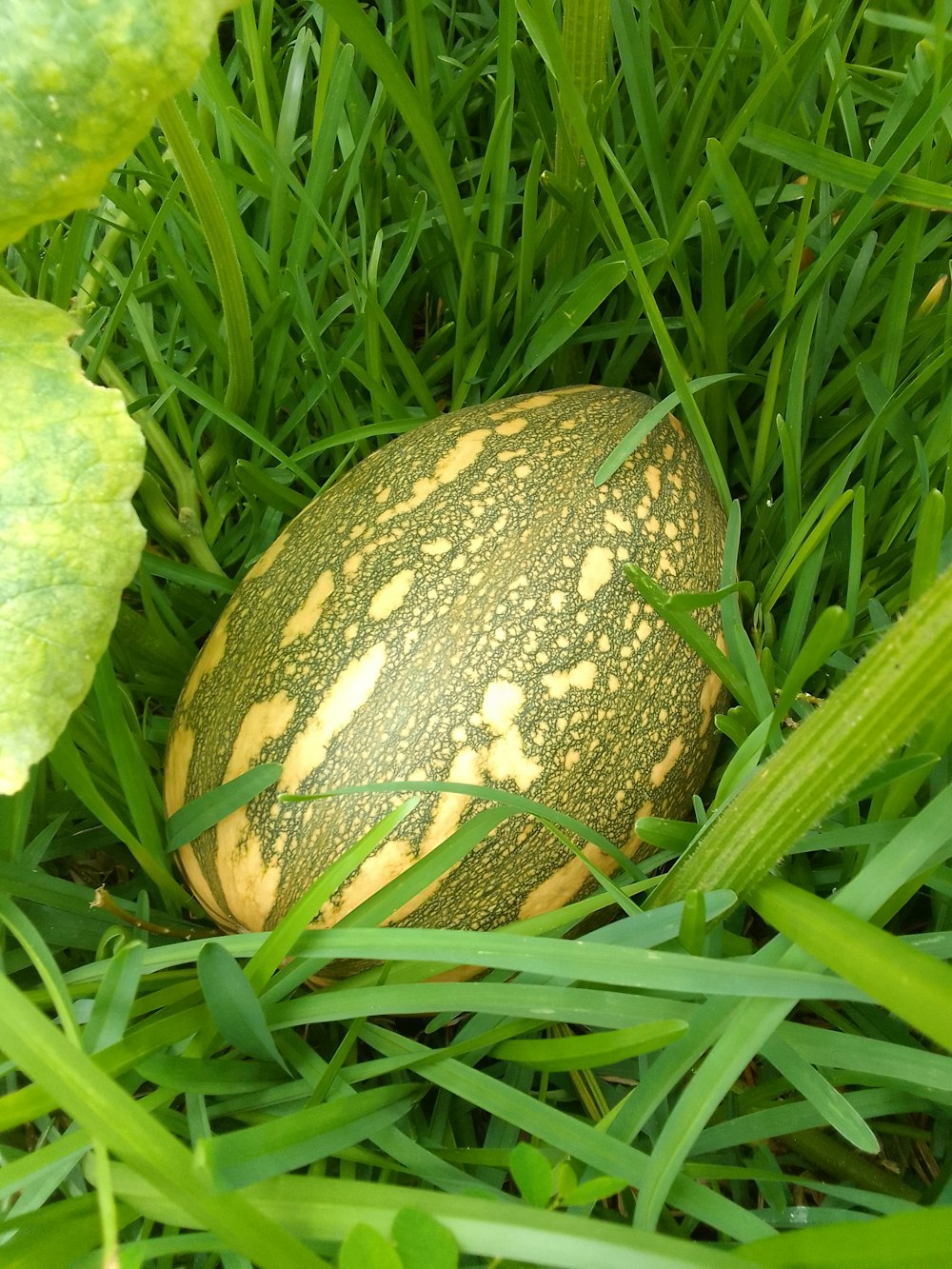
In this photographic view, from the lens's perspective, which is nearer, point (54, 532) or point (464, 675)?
point (54, 532)

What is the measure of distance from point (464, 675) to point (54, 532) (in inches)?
17.6

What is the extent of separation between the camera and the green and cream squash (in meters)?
1.03

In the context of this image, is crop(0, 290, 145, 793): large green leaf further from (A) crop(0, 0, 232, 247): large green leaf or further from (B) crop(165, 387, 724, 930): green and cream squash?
(B) crop(165, 387, 724, 930): green and cream squash

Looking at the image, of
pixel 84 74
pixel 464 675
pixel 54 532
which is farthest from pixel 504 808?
pixel 84 74

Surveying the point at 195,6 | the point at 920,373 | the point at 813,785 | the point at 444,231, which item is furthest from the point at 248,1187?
the point at 444,231

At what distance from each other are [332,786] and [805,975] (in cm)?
49

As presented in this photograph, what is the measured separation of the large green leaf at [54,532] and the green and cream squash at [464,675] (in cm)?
36

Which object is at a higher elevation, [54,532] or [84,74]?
[84,74]

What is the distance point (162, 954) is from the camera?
3.00 feet

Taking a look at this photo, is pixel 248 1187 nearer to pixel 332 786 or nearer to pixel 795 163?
pixel 332 786

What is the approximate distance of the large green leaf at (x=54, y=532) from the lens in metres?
0.69

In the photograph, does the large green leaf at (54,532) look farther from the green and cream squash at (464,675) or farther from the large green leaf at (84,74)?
the green and cream squash at (464,675)

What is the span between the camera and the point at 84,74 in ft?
2.16

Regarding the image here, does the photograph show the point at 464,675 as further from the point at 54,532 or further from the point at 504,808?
the point at 54,532
